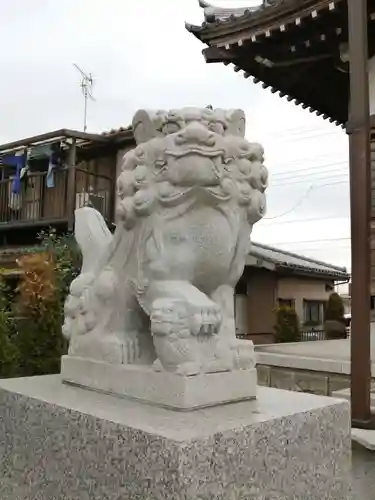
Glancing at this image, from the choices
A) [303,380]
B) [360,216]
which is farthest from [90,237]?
[303,380]

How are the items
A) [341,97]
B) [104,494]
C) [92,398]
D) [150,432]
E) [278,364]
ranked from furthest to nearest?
[341,97] → [278,364] → [92,398] → [104,494] → [150,432]

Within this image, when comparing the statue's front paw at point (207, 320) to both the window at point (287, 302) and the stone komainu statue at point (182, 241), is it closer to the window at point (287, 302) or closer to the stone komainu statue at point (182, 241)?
the stone komainu statue at point (182, 241)

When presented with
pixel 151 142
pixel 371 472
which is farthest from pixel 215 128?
pixel 371 472

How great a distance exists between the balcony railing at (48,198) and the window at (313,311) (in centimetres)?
575

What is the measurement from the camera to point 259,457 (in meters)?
1.50

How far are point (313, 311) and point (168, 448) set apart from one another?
1190 centimetres

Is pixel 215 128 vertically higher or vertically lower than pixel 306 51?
lower

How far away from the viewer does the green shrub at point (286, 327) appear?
8654 millimetres

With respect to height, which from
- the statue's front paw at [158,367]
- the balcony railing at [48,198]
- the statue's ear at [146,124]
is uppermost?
the balcony railing at [48,198]

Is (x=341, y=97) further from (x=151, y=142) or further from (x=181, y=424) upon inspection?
(x=181, y=424)

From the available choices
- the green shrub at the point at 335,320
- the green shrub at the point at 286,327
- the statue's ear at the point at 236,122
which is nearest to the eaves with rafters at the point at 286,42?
the statue's ear at the point at 236,122

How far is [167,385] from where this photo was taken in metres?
1.69

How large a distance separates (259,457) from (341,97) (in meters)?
6.38

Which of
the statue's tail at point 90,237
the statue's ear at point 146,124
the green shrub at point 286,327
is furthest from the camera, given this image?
the green shrub at point 286,327
